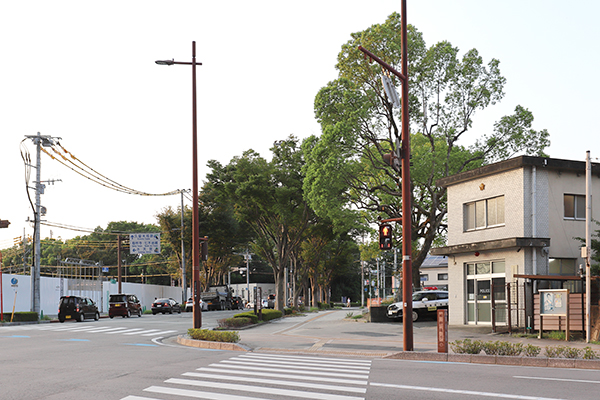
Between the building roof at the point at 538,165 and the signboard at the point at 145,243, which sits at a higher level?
the building roof at the point at 538,165

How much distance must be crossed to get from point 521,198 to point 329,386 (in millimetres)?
15405

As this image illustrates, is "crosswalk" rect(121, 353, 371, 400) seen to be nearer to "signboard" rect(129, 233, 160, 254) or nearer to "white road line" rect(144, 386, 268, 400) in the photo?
"white road line" rect(144, 386, 268, 400)

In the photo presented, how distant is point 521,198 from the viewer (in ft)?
73.4

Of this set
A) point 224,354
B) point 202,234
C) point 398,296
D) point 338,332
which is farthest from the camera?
point 202,234

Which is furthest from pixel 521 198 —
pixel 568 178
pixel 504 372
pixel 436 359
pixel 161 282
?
pixel 161 282

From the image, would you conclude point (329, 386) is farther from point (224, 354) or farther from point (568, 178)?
point (568, 178)

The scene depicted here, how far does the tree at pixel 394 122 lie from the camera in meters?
30.8

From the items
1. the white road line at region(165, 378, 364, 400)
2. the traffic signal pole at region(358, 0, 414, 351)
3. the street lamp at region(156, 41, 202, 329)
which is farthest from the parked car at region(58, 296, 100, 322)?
the white road line at region(165, 378, 364, 400)

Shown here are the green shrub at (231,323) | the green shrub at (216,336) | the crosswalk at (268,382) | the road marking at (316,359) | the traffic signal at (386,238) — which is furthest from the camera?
the green shrub at (231,323)

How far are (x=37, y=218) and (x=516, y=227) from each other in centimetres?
2775

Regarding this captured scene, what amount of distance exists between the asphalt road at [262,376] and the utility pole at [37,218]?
19695 millimetres

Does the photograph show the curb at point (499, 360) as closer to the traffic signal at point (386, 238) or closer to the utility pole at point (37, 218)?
the traffic signal at point (386, 238)

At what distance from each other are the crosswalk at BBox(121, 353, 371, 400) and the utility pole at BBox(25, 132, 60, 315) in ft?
86.1

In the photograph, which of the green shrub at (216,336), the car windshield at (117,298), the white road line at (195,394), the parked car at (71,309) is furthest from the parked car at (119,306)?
the white road line at (195,394)
